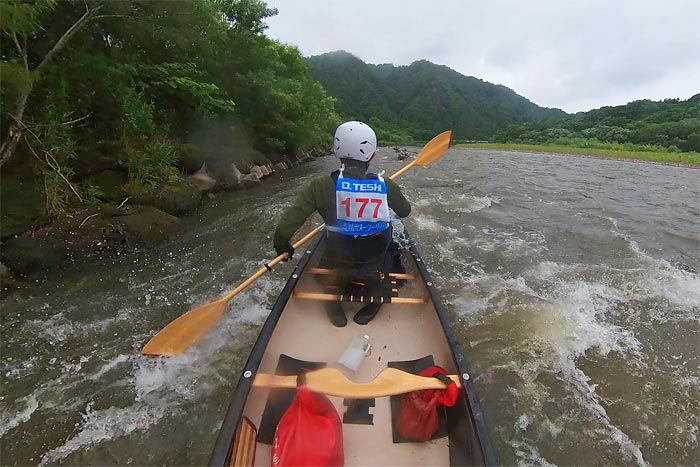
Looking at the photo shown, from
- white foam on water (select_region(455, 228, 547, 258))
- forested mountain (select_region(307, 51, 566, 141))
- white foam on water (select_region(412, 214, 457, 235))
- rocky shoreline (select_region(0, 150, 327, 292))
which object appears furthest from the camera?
forested mountain (select_region(307, 51, 566, 141))

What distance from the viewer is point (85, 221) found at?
638cm

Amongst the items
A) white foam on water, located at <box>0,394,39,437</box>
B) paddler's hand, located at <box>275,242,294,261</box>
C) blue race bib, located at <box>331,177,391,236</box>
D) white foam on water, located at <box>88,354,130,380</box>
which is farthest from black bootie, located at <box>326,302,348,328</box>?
white foam on water, located at <box>0,394,39,437</box>

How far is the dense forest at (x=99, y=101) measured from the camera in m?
5.75

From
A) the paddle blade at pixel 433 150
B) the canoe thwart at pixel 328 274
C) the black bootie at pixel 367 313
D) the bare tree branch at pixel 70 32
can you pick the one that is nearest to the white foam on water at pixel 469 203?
the paddle blade at pixel 433 150

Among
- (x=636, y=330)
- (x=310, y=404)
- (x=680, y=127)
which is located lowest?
(x=636, y=330)

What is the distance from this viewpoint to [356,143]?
3.22 m

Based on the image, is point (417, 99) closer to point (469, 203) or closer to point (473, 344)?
point (469, 203)

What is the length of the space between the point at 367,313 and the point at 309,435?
161 cm

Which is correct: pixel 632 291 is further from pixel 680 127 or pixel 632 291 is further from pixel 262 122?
A: pixel 680 127

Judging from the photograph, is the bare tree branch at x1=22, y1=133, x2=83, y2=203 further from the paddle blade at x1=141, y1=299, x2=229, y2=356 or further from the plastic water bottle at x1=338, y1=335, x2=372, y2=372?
the plastic water bottle at x1=338, y1=335, x2=372, y2=372

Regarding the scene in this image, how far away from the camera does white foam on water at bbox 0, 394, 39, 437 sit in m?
2.99

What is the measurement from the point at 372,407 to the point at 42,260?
5659mm

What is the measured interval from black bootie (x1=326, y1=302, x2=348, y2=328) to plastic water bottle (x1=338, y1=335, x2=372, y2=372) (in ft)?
1.35

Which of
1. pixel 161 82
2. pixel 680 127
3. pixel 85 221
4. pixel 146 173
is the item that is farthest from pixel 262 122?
pixel 680 127
